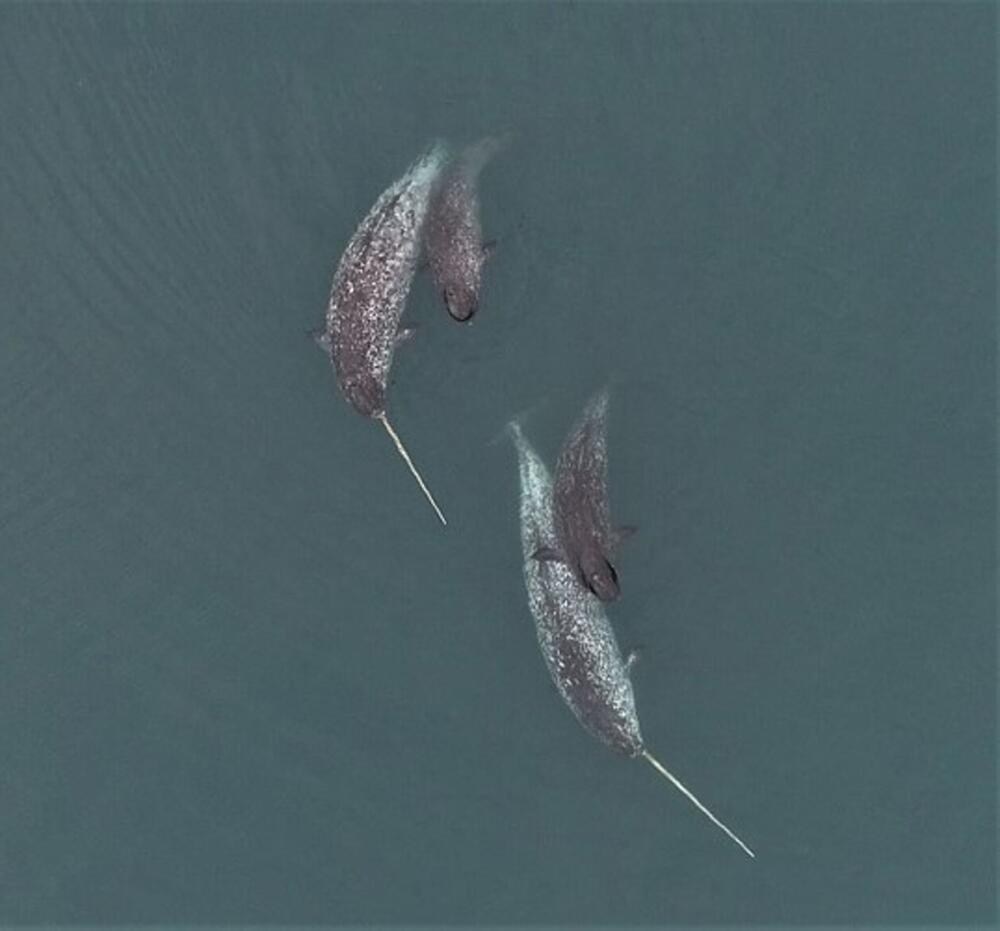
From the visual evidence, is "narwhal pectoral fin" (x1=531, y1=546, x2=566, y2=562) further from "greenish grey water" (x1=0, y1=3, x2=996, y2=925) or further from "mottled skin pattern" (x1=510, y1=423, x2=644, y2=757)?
"greenish grey water" (x1=0, y1=3, x2=996, y2=925)

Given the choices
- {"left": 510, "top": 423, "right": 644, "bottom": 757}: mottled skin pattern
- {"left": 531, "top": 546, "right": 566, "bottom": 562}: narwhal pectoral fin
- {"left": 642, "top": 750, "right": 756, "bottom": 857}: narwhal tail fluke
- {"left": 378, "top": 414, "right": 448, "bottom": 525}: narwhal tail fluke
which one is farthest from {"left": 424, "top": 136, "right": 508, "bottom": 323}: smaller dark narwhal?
{"left": 642, "top": 750, "right": 756, "bottom": 857}: narwhal tail fluke

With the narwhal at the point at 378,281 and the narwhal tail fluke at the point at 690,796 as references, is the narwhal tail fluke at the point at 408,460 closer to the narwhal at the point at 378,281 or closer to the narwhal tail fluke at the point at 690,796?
the narwhal at the point at 378,281

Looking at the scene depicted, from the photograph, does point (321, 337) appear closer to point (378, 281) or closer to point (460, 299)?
point (378, 281)

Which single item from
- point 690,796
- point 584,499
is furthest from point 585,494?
point 690,796

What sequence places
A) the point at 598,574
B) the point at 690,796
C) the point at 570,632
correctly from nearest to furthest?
the point at 598,574, the point at 570,632, the point at 690,796

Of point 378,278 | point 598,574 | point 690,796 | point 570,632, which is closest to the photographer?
point 378,278
